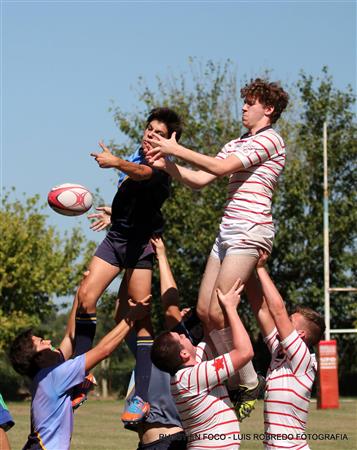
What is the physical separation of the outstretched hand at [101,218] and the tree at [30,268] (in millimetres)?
26126

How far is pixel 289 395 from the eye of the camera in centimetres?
716

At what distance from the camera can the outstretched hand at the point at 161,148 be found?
7.31 metres

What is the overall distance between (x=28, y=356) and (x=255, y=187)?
227 cm

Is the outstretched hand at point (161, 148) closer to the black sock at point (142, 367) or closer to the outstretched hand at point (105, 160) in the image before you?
the outstretched hand at point (105, 160)

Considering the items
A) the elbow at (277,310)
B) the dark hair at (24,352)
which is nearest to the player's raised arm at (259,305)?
the elbow at (277,310)

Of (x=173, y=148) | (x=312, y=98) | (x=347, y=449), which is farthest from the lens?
(x=312, y=98)

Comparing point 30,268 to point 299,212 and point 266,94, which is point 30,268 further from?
point 266,94

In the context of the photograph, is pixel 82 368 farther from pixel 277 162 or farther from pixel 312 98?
pixel 312 98

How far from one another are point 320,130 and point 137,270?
1234 inches

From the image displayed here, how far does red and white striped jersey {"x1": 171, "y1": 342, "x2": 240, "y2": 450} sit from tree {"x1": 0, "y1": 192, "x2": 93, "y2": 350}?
2845cm

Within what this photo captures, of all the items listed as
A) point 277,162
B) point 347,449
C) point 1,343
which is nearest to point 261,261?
point 277,162

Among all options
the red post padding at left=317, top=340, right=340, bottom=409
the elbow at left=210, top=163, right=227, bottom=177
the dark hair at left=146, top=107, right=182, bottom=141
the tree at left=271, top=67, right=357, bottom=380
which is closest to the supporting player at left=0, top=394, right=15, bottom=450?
the elbow at left=210, top=163, right=227, bottom=177

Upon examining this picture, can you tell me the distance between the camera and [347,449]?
1559 centimetres

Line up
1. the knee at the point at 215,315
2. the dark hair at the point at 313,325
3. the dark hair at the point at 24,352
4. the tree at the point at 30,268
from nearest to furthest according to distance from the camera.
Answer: the dark hair at the point at 24,352 → the dark hair at the point at 313,325 → the knee at the point at 215,315 → the tree at the point at 30,268
